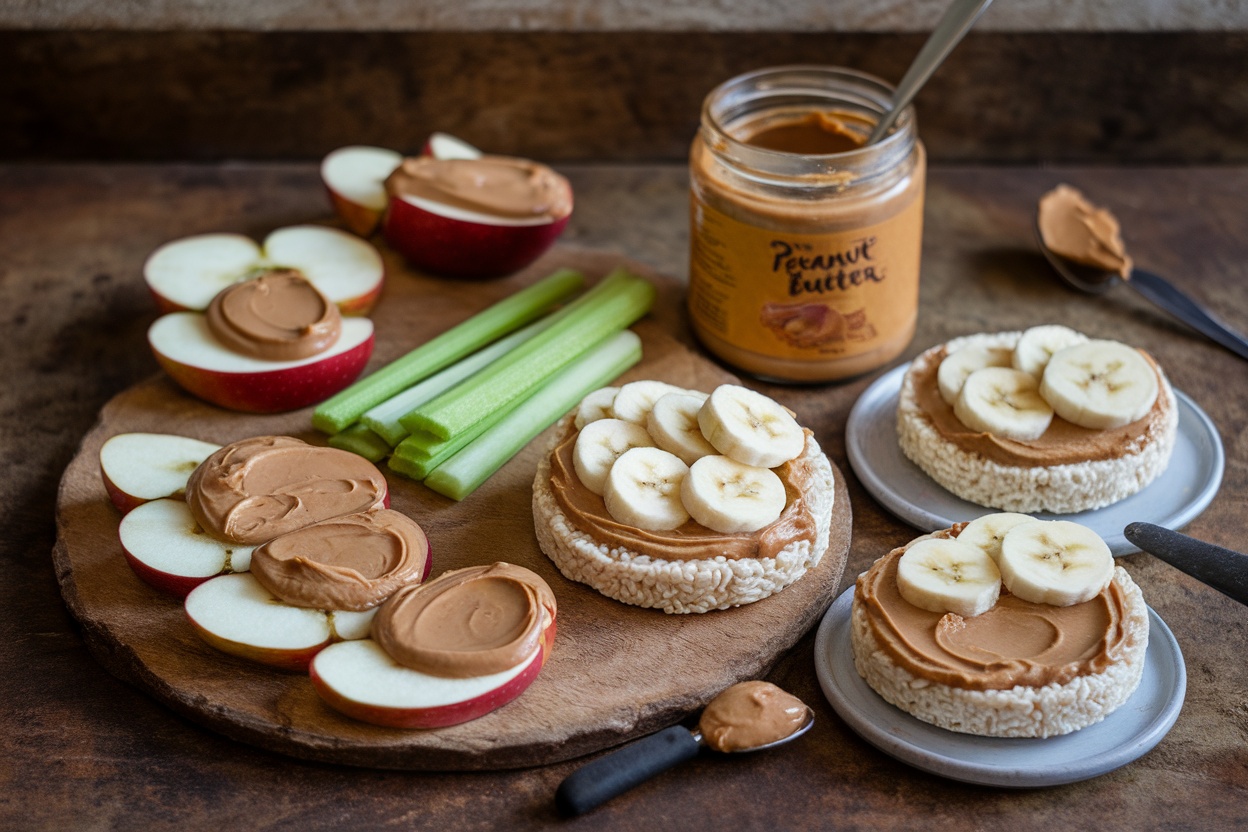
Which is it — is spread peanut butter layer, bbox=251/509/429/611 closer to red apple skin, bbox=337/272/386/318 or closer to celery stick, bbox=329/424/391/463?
celery stick, bbox=329/424/391/463

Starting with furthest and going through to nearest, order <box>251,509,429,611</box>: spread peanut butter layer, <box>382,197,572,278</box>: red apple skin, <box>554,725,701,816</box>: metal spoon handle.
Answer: <box>382,197,572,278</box>: red apple skin
<box>251,509,429,611</box>: spread peanut butter layer
<box>554,725,701,816</box>: metal spoon handle

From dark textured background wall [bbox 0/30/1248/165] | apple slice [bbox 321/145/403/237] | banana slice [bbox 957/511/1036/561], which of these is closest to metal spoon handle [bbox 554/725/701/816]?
banana slice [bbox 957/511/1036/561]

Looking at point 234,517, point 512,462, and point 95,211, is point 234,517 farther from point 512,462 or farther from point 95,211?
point 95,211

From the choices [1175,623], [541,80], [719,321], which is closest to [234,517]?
[719,321]

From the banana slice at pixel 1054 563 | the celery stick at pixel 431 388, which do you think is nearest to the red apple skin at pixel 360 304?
the celery stick at pixel 431 388

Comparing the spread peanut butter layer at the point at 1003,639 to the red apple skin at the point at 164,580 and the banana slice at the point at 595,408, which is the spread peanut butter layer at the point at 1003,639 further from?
the red apple skin at the point at 164,580
